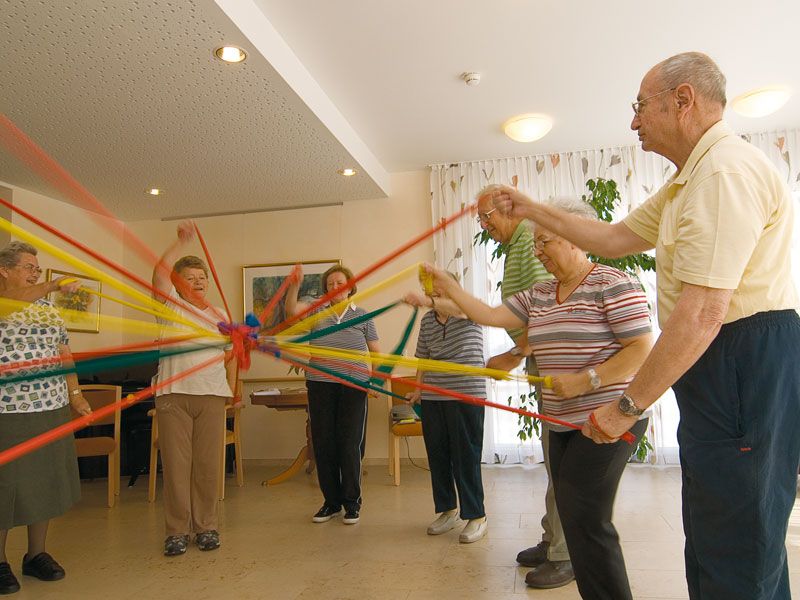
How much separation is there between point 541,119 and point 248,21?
2.36m

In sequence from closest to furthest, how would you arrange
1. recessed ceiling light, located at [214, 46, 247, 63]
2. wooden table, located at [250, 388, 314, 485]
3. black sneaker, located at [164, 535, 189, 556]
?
black sneaker, located at [164, 535, 189, 556]
recessed ceiling light, located at [214, 46, 247, 63]
wooden table, located at [250, 388, 314, 485]

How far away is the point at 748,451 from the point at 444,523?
2303 mm

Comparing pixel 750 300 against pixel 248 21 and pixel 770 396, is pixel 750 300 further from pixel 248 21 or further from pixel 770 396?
pixel 248 21

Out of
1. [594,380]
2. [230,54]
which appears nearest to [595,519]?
[594,380]

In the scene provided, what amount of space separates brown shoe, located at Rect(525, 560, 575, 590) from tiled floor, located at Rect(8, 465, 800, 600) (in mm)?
34

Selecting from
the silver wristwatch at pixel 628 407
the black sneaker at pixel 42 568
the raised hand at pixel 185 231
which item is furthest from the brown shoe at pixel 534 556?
the black sneaker at pixel 42 568

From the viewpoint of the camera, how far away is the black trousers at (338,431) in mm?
3592

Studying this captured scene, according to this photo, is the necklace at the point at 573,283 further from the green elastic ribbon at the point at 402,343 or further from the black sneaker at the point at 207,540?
the black sneaker at the point at 207,540

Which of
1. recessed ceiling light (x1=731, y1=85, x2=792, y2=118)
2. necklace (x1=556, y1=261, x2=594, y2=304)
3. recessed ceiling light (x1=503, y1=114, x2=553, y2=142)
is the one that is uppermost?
recessed ceiling light (x1=731, y1=85, x2=792, y2=118)

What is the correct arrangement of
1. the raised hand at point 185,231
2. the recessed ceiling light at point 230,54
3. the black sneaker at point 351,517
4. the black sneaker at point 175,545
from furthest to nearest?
the black sneaker at point 351,517 → the recessed ceiling light at point 230,54 → the black sneaker at point 175,545 → the raised hand at point 185,231

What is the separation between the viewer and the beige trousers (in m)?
3.12

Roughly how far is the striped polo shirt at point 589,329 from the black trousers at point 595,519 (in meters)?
0.12

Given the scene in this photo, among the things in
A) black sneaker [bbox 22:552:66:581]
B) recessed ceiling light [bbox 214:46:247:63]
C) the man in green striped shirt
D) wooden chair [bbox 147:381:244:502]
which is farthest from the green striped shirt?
wooden chair [bbox 147:381:244:502]

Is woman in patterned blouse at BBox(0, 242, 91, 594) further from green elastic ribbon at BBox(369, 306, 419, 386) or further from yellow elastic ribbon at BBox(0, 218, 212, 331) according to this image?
green elastic ribbon at BBox(369, 306, 419, 386)
